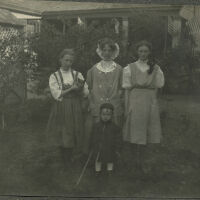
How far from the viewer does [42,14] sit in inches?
121

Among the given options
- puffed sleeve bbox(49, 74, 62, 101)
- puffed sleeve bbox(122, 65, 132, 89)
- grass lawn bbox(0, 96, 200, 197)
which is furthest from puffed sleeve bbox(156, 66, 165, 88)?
puffed sleeve bbox(49, 74, 62, 101)

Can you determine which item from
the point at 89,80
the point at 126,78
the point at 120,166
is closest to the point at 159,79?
the point at 126,78

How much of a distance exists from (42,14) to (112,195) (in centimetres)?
196

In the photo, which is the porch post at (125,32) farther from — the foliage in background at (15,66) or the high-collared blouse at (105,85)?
the foliage in background at (15,66)

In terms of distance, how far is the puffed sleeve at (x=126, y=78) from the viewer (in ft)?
9.79

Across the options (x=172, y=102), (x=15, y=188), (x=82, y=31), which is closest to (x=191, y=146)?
(x=172, y=102)

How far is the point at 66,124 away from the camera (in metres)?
3.05

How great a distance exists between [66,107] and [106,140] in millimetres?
522

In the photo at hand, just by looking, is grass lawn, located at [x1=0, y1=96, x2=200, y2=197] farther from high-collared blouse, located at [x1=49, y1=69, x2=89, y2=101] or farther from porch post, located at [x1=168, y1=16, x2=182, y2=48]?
porch post, located at [x1=168, y1=16, x2=182, y2=48]

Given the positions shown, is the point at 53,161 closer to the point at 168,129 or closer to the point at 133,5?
the point at 168,129

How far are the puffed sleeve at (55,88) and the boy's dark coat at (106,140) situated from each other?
0.48 metres

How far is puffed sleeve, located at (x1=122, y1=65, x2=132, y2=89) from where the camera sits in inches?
117

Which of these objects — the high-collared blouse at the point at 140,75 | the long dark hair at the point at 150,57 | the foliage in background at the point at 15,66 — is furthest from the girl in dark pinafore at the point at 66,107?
the long dark hair at the point at 150,57

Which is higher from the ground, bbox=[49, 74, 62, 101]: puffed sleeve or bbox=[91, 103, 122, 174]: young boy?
bbox=[49, 74, 62, 101]: puffed sleeve
